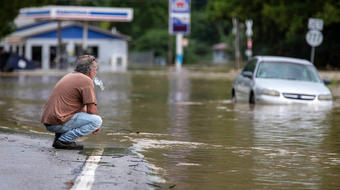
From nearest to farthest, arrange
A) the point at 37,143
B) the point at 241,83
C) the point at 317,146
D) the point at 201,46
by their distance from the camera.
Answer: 1. the point at 37,143
2. the point at 317,146
3. the point at 241,83
4. the point at 201,46

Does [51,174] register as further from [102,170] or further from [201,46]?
[201,46]

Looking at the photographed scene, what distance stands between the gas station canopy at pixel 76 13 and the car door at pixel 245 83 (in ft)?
171

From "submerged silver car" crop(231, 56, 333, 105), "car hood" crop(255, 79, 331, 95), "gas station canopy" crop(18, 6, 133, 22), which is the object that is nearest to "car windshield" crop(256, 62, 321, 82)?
"submerged silver car" crop(231, 56, 333, 105)

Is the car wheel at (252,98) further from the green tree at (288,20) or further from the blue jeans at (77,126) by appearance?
the green tree at (288,20)

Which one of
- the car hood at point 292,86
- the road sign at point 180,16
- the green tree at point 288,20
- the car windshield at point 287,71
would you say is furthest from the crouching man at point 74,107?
the road sign at point 180,16

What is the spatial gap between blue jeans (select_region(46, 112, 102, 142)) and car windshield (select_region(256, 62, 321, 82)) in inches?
454

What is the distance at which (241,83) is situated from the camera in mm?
23094

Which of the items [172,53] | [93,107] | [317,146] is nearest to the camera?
[93,107]

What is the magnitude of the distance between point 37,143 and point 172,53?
9717cm

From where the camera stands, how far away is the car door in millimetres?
22188

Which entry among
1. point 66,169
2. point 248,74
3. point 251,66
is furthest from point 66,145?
point 251,66

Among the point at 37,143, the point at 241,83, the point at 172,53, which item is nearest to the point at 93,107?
the point at 37,143

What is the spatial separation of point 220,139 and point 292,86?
768 cm

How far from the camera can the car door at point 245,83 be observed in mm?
22188
